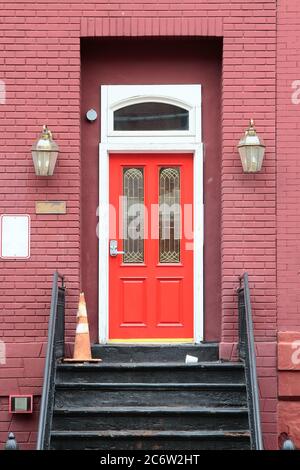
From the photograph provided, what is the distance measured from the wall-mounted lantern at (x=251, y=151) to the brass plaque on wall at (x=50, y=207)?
2074mm

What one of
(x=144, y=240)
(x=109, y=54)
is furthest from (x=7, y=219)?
(x=109, y=54)

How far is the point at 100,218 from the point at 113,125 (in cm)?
110

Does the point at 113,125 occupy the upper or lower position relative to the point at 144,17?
lower

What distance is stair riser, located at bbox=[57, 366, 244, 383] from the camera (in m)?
9.75

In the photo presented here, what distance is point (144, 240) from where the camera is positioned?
35.6ft

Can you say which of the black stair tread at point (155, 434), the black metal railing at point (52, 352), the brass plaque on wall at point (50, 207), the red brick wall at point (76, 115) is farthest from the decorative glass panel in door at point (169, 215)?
the black stair tread at point (155, 434)

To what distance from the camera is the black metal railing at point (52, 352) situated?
28.8 ft

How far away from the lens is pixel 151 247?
1084cm


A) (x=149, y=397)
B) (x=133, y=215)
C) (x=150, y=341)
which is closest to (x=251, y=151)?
(x=133, y=215)

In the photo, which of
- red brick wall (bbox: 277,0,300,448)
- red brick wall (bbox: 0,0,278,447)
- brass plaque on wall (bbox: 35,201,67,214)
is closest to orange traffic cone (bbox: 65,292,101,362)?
red brick wall (bbox: 0,0,278,447)

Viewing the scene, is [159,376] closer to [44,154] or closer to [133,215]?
[133,215]

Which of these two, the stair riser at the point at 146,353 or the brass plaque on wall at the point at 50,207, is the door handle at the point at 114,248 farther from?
the stair riser at the point at 146,353

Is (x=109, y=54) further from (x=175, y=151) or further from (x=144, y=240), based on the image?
(x=144, y=240)

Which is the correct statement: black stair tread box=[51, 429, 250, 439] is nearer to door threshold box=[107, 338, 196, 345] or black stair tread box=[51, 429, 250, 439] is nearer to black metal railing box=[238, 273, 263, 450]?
black metal railing box=[238, 273, 263, 450]
